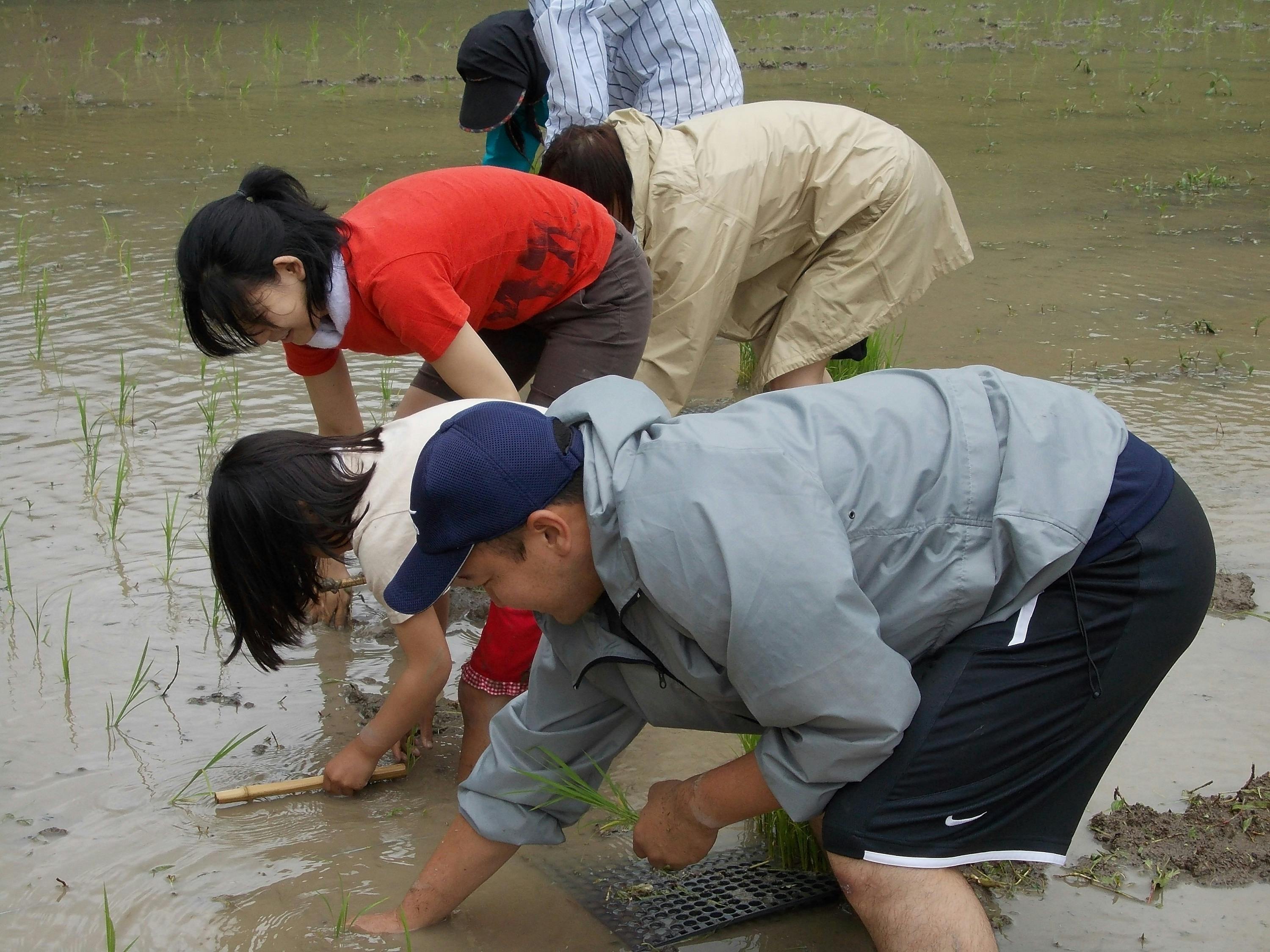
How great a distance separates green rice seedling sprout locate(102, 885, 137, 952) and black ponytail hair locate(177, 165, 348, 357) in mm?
936

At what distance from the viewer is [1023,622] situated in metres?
1.61

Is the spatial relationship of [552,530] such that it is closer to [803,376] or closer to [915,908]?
[915,908]

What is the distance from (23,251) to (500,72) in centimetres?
216

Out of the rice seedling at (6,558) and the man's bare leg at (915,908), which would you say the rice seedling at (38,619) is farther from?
the man's bare leg at (915,908)

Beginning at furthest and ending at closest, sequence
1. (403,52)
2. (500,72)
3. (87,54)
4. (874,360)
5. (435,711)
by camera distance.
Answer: (403,52) < (87,54) < (500,72) < (874,360) < (435,711)

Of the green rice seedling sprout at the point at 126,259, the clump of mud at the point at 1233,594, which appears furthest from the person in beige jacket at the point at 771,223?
the green rice seedling sprout at the point at 126,259

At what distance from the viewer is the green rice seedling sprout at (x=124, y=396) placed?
148 inches

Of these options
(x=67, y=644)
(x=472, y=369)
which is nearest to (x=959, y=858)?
(x=472, y=369)

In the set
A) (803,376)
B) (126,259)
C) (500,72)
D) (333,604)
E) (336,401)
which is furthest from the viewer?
(126,259)

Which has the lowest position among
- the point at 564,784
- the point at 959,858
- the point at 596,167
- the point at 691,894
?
A: the point at 691,894

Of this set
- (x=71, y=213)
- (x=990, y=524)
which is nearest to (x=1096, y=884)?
(x=990, y=524)

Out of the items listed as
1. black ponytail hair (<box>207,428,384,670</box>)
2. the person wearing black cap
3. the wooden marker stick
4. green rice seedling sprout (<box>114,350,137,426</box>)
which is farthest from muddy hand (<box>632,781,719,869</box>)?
the person wearing black cap

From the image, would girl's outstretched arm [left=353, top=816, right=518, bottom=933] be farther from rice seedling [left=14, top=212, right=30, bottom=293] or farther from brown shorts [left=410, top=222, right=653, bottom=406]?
rice seedling [left=14, top=212, right=30, bottom=293]

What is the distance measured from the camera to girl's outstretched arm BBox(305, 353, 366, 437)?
9.03 ft
